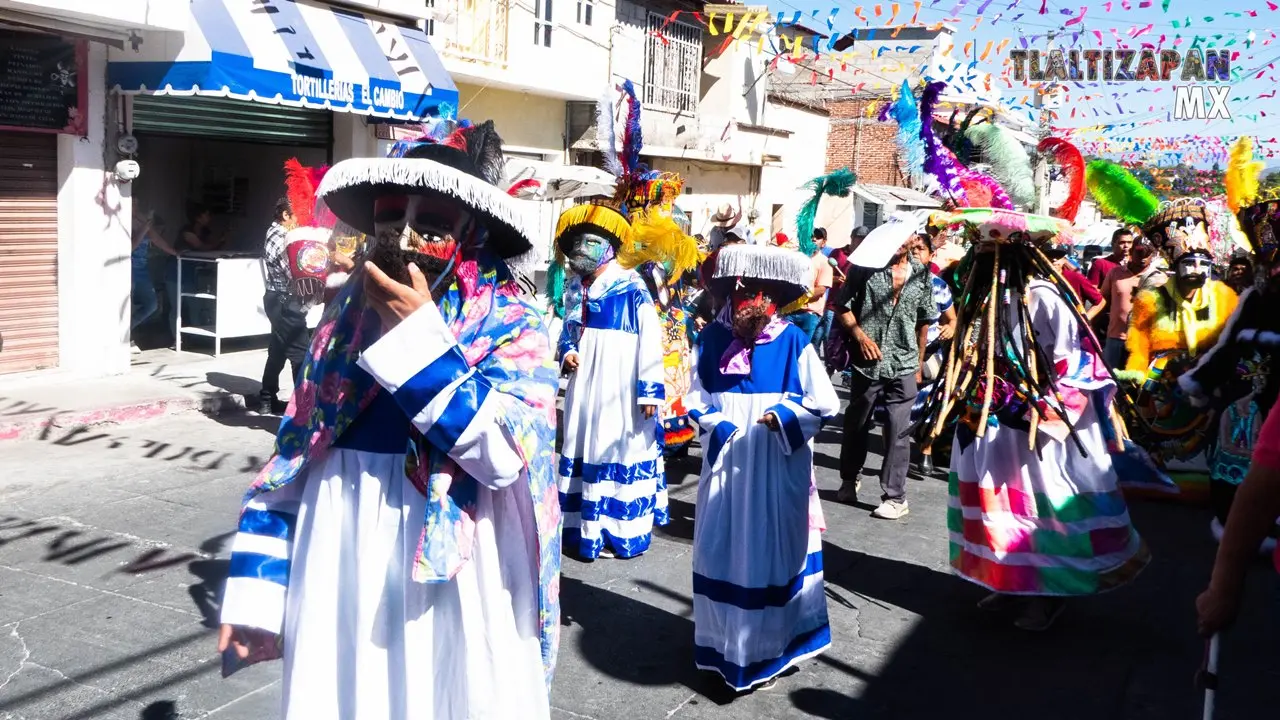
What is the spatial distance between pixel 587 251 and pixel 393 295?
4072 millimetres

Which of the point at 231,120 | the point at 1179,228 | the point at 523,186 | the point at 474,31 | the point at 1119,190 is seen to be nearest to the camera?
the point at 523,186

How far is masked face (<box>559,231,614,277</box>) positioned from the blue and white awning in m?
3.19

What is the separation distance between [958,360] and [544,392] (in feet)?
10.2

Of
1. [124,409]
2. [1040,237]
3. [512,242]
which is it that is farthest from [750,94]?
[512,242]

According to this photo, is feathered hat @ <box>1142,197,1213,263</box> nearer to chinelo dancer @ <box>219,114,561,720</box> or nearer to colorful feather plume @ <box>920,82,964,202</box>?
colorful feather plume @ <box>920,82,964,202</box>

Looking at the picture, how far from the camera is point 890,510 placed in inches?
297

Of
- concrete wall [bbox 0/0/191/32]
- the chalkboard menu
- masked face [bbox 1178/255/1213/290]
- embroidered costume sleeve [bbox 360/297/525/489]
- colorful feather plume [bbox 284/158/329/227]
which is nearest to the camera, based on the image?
embroidered costume sleeve [bbox 360/297/525/489]

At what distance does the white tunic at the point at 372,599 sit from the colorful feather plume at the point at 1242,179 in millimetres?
3510

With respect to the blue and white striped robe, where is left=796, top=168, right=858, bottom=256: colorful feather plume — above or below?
above

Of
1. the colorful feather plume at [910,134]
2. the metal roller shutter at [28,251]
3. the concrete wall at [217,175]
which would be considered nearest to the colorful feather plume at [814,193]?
the colorful feather plume at [910,134]

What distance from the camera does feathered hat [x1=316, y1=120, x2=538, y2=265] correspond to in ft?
9.16

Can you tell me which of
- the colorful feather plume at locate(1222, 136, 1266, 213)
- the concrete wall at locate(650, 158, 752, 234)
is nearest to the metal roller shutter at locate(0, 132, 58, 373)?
the colorful feather plume at locate(1222, 136, 1266, 213)

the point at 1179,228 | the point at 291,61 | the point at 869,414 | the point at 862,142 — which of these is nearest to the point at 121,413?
the point at 291,61

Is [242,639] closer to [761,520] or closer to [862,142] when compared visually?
[761,520]
